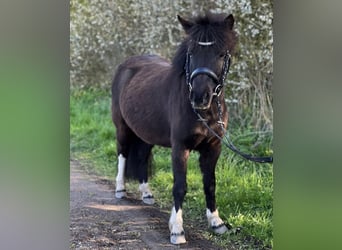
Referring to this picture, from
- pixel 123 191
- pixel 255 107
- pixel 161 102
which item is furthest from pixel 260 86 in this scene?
pixel 123 191

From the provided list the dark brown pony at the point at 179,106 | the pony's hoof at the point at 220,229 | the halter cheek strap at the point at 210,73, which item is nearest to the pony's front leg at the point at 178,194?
the dark brown pony at the point at 179,106

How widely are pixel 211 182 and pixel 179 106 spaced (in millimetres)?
262

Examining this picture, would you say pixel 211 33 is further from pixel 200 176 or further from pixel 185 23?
pixel 200 176

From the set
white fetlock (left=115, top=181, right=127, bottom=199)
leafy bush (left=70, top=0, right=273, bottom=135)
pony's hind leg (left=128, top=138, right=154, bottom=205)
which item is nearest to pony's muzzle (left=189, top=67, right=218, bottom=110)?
leafy bush (left=70, top=0, right=273, bottom=135)

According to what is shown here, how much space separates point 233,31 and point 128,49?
34 centimetres

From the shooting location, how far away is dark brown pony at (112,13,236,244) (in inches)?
59.0

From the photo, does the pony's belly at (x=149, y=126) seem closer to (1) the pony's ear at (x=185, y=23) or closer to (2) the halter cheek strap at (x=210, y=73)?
(2) the halter cheek strap at (x=210, y=73)

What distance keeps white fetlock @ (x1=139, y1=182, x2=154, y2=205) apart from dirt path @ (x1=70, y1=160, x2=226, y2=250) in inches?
0.7

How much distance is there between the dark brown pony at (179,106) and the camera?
1499 mm

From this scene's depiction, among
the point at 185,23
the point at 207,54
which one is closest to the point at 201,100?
the point at 207,54

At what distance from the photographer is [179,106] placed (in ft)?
5.12

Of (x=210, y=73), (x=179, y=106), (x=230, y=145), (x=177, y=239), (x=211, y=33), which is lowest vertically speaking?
(x=177, y=239)

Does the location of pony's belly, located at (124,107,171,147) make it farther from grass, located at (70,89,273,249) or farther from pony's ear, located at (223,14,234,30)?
pony's ear, located at (223,14,234,30)

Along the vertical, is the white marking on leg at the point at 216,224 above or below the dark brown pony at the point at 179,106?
below
